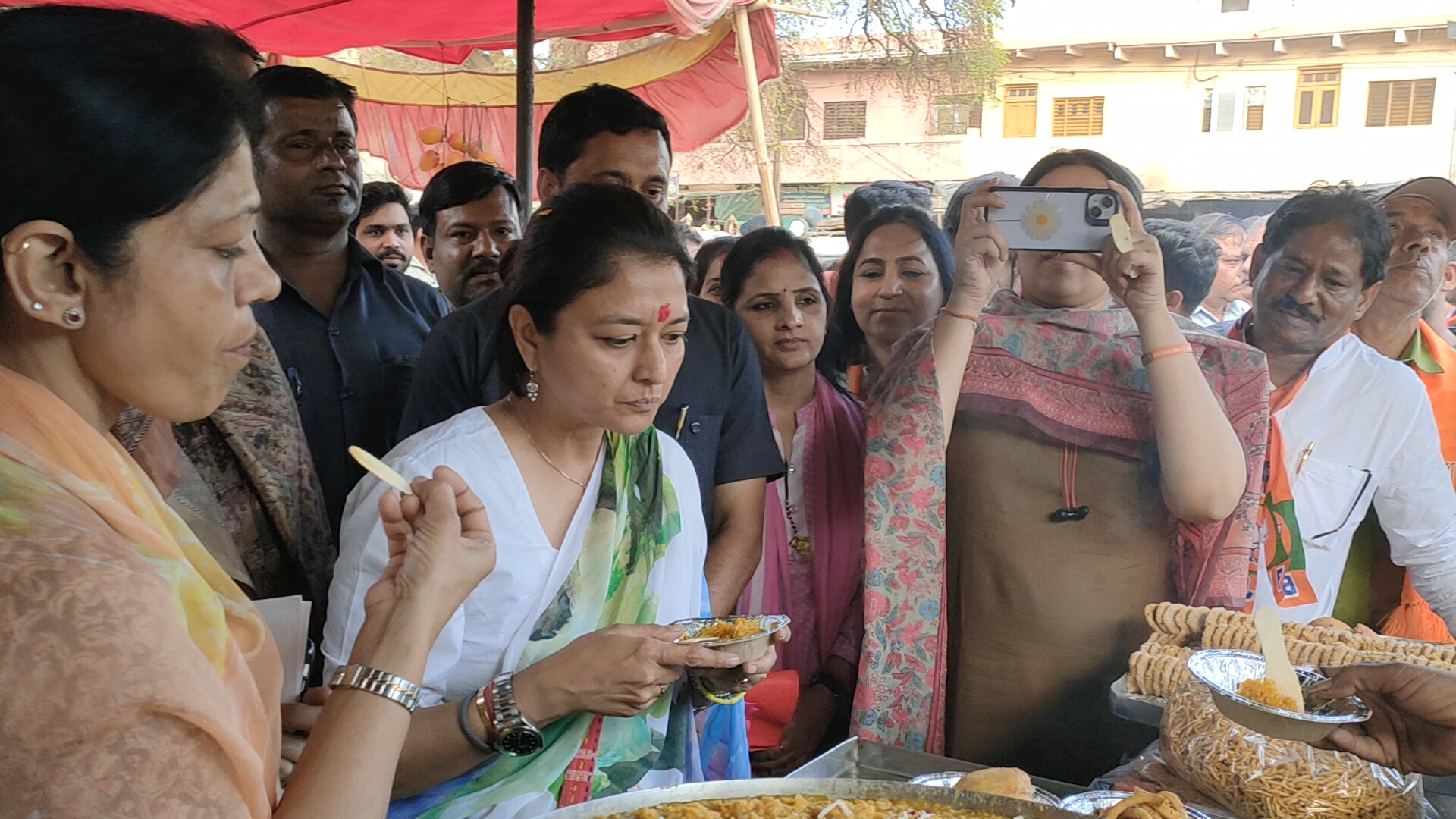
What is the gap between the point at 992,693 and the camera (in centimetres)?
233

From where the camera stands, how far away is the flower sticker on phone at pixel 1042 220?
2.18 metres

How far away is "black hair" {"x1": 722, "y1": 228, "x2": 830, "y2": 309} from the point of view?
8.85ft

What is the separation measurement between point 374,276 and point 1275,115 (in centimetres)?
211

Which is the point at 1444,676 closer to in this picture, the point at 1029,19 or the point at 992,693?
the point at 992,693

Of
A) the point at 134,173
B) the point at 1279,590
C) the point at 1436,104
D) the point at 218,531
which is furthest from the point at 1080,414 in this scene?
the point at 134,173

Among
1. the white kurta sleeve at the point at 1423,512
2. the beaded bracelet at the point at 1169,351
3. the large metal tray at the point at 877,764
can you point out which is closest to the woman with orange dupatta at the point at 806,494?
the large metal tray at the point at 877,764

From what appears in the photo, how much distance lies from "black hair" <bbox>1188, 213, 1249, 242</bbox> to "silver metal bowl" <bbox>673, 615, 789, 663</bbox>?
4.23 feet

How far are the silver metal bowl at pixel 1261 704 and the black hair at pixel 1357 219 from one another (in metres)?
0.93

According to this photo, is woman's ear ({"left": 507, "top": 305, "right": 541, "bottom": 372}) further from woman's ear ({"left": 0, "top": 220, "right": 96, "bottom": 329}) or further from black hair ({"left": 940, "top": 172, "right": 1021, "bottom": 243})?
black hair ({"left": 940, "top": 172, "right": 1021, "bottom": 243})

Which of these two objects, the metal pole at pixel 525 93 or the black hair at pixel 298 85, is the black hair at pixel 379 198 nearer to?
the metal pole at pixel 525 93

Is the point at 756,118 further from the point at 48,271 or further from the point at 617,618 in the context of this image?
the point at 48,271

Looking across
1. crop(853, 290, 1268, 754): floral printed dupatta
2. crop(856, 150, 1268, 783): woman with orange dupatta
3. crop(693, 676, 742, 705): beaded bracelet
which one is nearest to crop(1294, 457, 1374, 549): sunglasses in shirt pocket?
crop(856, 150, 1268, 783): woman with orange dupatta

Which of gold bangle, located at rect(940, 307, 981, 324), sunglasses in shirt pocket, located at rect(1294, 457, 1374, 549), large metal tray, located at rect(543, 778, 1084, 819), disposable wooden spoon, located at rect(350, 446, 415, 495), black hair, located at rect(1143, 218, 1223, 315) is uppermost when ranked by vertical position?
black hair, located at rect(1143, 218, 1223, 315)

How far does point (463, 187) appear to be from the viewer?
3.04 m
